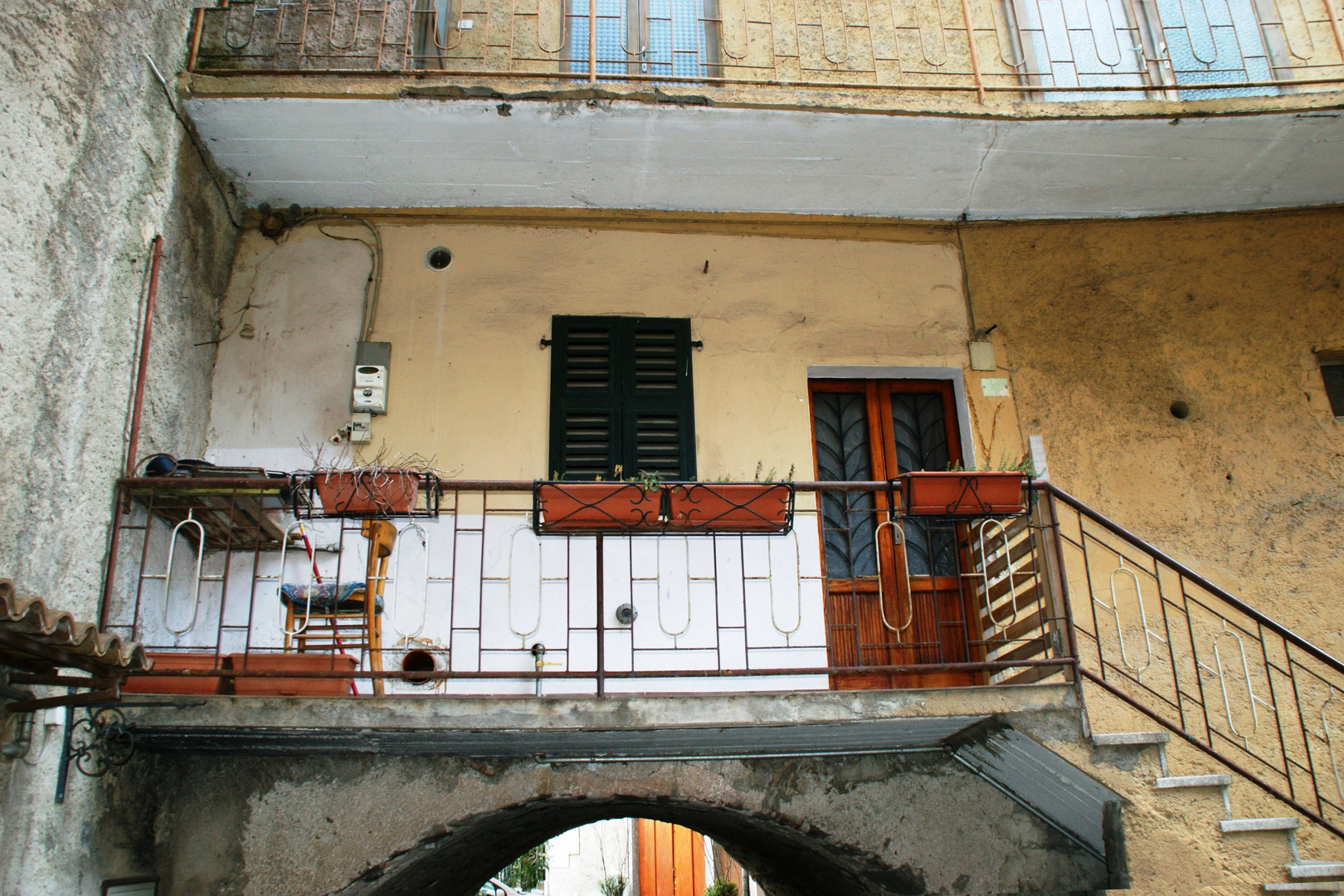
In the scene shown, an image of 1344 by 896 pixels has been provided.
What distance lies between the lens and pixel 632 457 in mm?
6516

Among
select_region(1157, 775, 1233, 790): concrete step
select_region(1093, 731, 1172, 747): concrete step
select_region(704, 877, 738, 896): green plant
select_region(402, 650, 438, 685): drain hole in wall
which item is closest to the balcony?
select_region(402, 650, 438, 685): drain hole in wall

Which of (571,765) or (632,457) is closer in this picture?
(571,765)

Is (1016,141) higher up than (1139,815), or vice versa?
(1016,141)

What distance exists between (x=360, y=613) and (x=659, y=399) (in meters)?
2.43

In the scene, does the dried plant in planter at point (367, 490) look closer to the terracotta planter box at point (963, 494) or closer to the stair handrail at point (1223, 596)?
the terracotta planter box at point (963, 494)

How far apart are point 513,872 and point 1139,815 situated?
20035mm

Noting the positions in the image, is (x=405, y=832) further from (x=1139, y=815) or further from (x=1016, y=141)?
(x=1016, y=141)

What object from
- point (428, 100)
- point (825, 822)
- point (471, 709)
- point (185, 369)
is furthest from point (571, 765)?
point (428, 100)

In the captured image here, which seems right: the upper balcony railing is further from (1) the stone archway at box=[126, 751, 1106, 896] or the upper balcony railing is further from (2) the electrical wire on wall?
(1) the stone archway at box=[126, 751, 1106, 896]

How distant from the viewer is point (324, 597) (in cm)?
512

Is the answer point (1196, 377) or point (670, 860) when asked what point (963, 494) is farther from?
point (670, 860)

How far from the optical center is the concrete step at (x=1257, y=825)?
444 cm

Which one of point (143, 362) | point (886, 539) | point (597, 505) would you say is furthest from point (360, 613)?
point (886, 539)

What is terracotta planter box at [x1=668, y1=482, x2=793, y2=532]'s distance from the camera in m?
4.80
